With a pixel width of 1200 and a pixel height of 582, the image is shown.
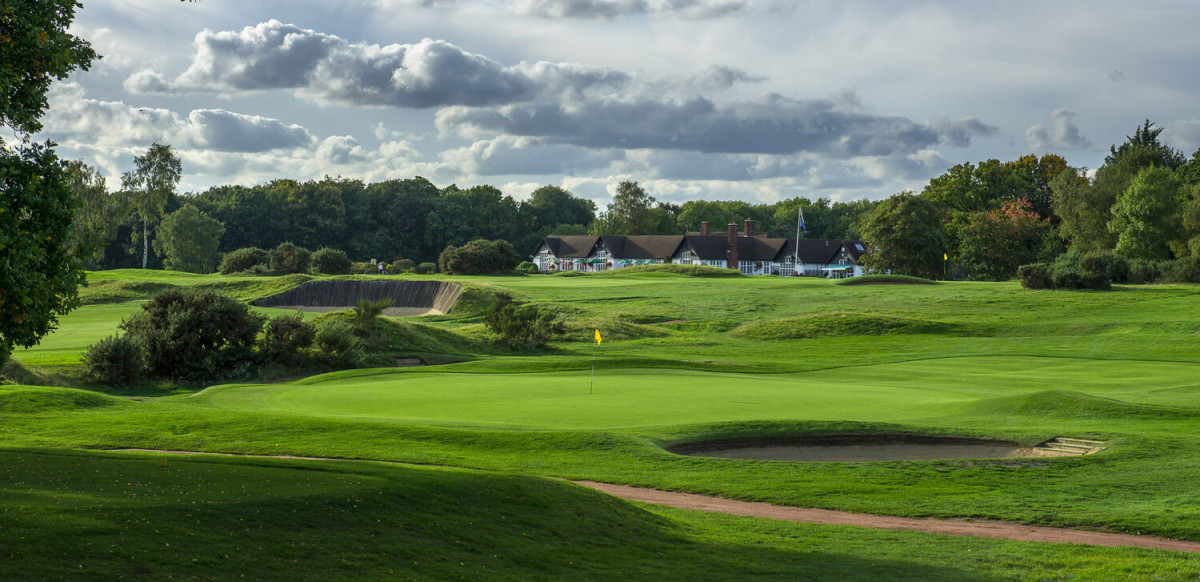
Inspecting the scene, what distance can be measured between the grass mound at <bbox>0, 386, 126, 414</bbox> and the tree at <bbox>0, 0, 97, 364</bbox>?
29.5ft

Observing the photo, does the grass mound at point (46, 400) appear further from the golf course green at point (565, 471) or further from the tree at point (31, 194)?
the tree at point (31, 194)

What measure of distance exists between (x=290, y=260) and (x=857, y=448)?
69209mm

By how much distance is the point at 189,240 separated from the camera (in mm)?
105875

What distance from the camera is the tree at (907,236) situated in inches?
3137

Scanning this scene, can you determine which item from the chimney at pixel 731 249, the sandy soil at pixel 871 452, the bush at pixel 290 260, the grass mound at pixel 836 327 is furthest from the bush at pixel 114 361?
the chimney at pixel 731 249

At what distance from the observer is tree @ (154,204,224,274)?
105 meters

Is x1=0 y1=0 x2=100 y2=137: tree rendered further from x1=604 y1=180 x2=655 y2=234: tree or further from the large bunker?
x1=604 y1=180 x2=655 y2=234: tree

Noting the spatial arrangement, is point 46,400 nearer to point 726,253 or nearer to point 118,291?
point 118,291

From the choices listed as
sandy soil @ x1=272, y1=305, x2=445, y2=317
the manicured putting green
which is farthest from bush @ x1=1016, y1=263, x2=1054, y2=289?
sandy soil @ x1=272, y1=305, x2=445, y2=317

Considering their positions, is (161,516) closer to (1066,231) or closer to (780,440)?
(780,440)

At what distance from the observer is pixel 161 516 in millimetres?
8898

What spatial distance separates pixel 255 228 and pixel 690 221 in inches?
3291

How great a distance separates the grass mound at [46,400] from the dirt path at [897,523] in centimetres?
1339

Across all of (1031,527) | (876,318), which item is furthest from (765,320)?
(1031,527)
